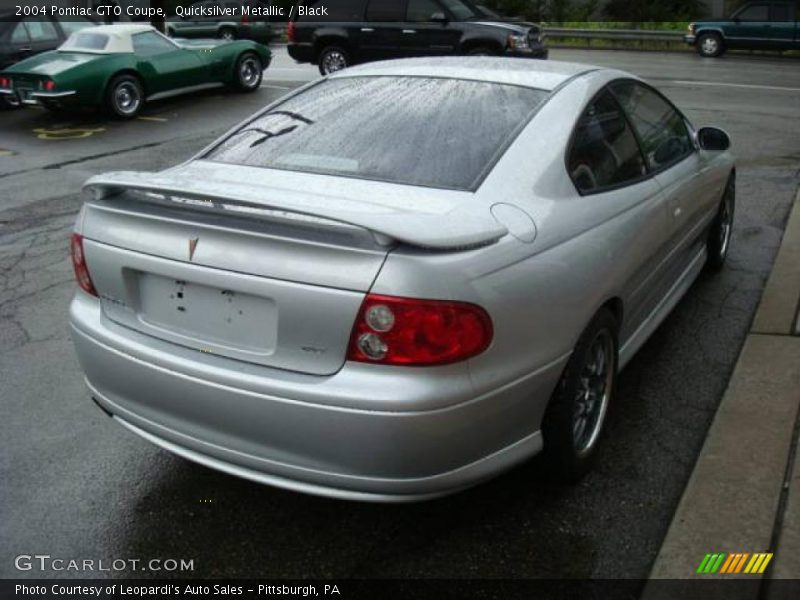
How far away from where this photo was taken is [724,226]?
570cm

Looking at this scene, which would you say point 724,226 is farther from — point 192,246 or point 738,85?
point 738,85

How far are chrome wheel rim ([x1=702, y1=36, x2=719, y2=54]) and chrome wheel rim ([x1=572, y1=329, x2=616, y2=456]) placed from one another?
20549 millimetres

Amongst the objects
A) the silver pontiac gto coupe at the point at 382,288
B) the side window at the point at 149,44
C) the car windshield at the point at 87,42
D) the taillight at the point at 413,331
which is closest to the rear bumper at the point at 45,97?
the car windshield at the point at 87,42

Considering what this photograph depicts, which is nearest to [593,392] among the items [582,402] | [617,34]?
[582,402]

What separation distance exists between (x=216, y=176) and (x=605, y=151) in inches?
63.7

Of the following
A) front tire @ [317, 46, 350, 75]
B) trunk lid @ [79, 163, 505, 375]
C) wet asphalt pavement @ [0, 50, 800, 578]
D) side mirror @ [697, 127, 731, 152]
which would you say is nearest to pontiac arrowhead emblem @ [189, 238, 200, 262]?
trunk lid @ [79, 163, 505, 375]

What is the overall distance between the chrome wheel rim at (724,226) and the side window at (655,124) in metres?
0.90

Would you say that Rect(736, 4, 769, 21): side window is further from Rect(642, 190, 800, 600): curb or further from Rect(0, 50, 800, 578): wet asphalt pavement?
Rect(642, 190, 800, 600): curb

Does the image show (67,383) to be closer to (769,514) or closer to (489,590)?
(489,590)

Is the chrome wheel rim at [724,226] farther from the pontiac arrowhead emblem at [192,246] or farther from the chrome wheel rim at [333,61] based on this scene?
the chrome wheel rim at [333,61]

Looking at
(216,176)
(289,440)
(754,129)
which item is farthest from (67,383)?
(754,129)

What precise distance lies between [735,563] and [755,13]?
71.0 ft

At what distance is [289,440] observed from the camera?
8.97 ft

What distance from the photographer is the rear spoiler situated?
2637 mm
